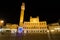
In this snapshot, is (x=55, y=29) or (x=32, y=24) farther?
(x=32, y=24)

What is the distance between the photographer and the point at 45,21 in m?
43.9

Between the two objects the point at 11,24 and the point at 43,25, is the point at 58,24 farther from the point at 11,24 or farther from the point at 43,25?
the point at 11,24

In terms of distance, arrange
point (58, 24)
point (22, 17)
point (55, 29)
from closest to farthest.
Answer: point (55, 29) → point (58, 24) → point (22, 17)

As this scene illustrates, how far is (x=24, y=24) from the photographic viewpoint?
4344 centimetres

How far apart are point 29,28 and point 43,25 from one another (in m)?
3.11

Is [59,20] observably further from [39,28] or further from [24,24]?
[24,24]

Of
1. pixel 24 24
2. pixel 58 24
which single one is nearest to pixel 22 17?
pixel 24 24

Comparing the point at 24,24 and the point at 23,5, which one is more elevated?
the point at 23,5

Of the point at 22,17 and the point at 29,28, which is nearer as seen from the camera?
the point at 29,28

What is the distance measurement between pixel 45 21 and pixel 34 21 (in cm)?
247

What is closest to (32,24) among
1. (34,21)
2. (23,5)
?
(34,21)

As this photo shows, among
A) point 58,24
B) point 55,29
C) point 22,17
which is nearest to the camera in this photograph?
point 55,29

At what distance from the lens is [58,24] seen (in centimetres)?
4206

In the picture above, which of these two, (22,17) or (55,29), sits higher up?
(22,17)
